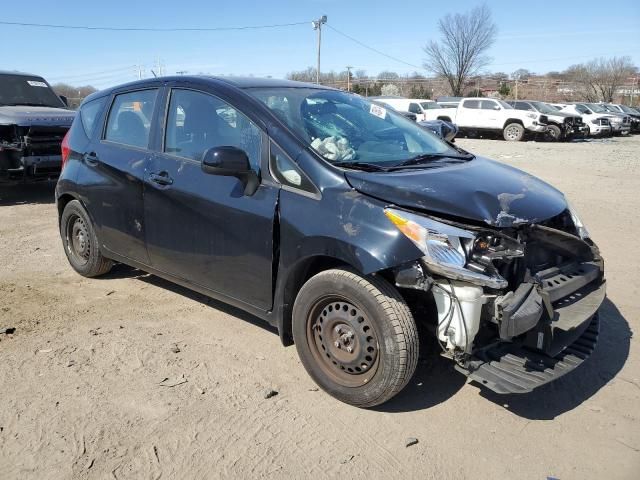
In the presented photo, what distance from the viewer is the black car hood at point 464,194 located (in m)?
2.92

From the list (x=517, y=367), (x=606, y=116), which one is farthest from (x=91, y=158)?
(x=606, y=116)

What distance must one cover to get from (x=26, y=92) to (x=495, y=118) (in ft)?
62.3

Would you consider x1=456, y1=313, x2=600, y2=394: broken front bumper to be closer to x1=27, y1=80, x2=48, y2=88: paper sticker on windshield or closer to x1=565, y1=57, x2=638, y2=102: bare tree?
x1=27, y1=80, x2=48, y2=88: paper sticker on windshield

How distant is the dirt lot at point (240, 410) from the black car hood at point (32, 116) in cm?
515

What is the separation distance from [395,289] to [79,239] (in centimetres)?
352

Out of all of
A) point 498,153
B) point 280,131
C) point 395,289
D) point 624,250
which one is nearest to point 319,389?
point 395,289

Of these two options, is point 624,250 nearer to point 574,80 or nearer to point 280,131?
point 280,131

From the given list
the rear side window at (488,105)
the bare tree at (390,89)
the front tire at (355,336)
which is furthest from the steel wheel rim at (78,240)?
the bare tree at (390,89)

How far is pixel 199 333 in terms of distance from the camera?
410 cm

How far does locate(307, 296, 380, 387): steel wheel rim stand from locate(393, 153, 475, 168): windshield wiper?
39.0 inches

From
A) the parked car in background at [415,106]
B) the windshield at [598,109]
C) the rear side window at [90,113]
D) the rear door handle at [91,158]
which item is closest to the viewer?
the rear door handle at [91,158]

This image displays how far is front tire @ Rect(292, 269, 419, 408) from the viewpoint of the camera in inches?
113

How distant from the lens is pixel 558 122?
2338cm

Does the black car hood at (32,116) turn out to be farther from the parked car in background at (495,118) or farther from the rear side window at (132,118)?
the parked car in background at (495,118)
